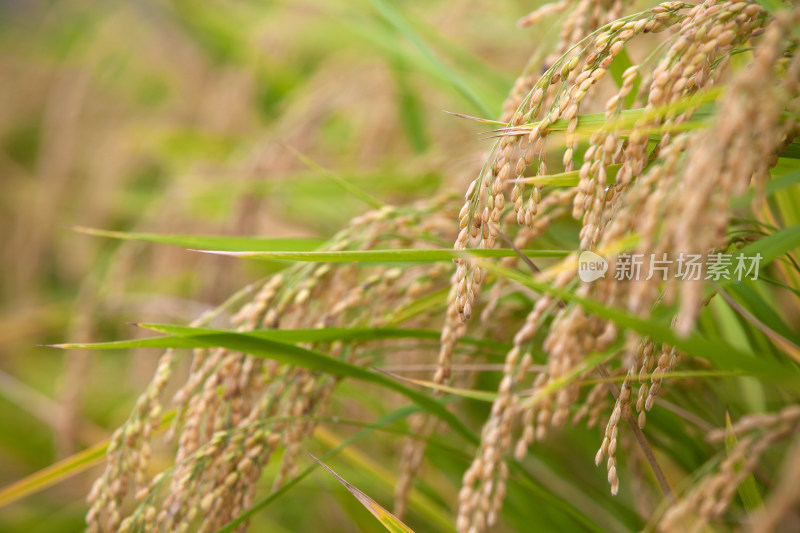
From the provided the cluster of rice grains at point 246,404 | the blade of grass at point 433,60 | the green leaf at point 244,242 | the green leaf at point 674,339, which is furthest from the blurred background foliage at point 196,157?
the green leaf at point 674,339

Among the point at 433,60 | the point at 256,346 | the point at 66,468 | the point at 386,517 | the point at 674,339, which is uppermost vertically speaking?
the point at 433,60

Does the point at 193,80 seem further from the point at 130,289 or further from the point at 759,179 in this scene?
the point at 759,179

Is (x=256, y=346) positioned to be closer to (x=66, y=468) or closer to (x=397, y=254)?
(x=397, y=254)

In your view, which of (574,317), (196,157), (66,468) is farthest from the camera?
(196,157)

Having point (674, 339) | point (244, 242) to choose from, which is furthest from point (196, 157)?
point (674, 339)

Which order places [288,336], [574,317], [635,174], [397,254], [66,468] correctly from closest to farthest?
[574,317], [635,174], [397,254], [288,336], [66,468]

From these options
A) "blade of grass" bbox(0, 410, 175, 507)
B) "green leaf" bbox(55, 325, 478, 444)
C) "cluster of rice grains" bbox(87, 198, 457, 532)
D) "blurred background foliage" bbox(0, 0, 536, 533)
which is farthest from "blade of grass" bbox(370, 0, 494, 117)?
"blade of grass" bbox(0, 410, 175, 507)
